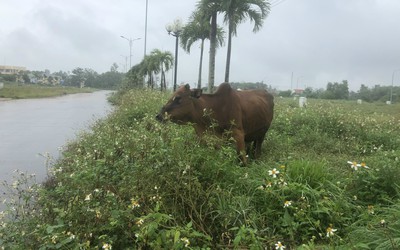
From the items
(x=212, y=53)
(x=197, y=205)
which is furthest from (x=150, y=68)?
(x=197, y=205)

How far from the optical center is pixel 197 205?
3395mm

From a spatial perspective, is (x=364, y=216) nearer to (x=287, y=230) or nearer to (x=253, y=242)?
(x=287, y=230)

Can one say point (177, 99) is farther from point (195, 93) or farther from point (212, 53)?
point (212, 53)

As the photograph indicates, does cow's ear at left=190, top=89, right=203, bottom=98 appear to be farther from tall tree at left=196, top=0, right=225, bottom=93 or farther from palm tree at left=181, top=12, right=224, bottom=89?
palm tree at left=181, top=12, right=224, bottom=89

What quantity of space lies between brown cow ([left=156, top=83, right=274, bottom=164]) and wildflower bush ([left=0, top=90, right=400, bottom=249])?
473 mm

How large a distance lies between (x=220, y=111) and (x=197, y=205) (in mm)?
1996

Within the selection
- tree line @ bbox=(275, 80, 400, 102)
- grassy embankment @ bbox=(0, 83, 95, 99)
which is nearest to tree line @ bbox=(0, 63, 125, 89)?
grassy embankment @ bbox=(0, 83, 95, 99)

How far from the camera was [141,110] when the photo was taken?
10.2 m

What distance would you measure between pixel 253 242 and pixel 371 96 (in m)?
52.5

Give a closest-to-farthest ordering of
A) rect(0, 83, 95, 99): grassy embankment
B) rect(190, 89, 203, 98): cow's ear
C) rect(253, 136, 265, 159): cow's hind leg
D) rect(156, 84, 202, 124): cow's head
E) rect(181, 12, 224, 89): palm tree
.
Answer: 1. rect(156, 84, 202, 124): cow's head
2. rect(190, 89, 203, 98): cow's ear
3. rect(253, 136, 265, 159): cow's hind leg
4. rect(181, 12, 224, 89): palm tree
5. rect(0, 83, 95, 99): grassy embankment

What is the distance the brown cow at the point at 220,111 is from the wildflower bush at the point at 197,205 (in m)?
0.47

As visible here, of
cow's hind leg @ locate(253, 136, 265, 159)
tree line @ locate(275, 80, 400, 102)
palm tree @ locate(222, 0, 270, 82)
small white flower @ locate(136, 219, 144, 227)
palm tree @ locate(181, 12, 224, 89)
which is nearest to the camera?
small white flower @ locate(136, 219, 144, 227)

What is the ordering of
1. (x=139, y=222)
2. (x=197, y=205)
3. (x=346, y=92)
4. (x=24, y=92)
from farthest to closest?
1. (x=346, y=92)
2. (x=24, y=92)
3. (x=197, y=205)
4. (x=139, y=222)

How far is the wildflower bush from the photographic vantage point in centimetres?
288
